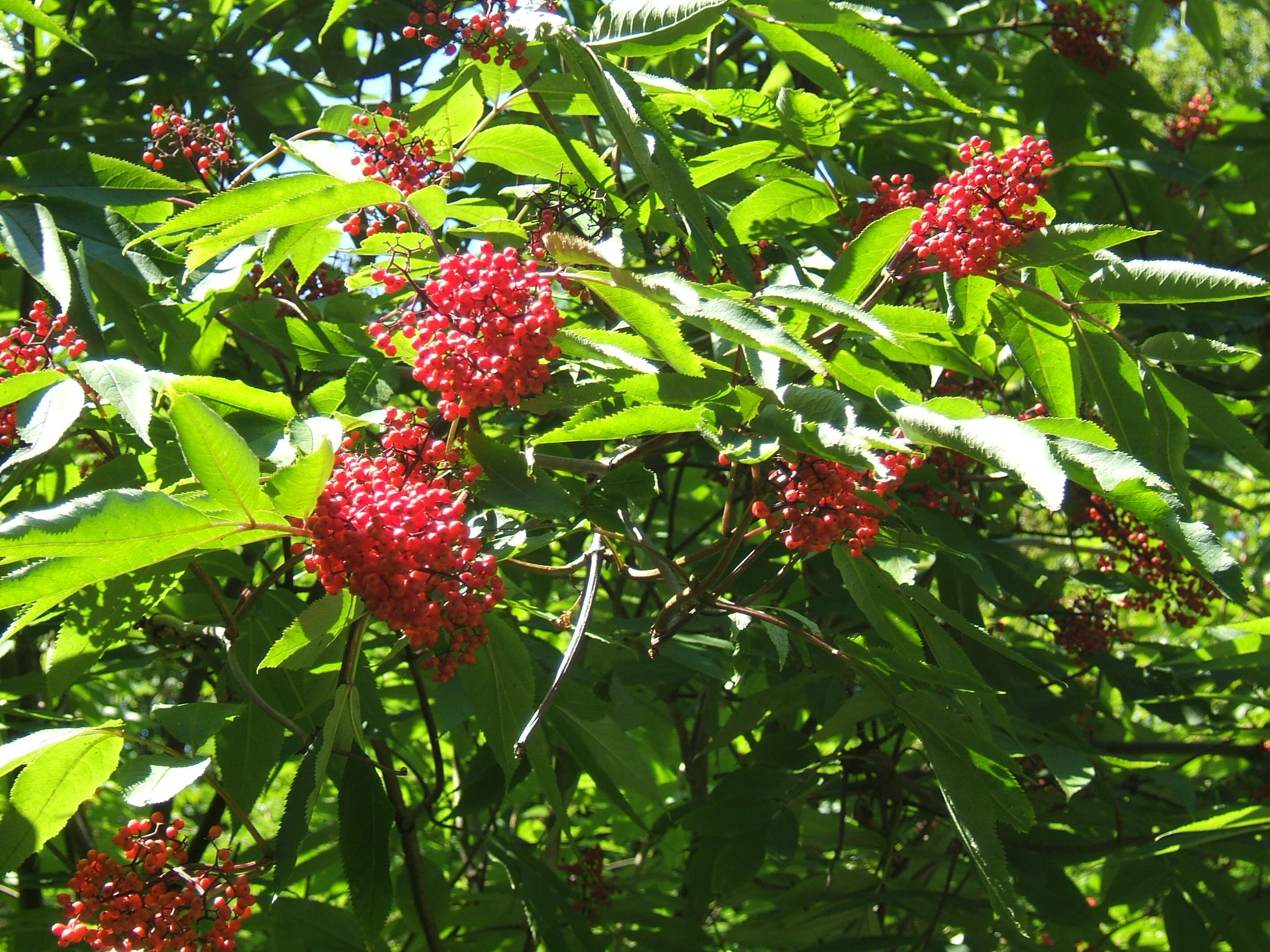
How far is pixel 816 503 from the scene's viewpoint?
5.69ft

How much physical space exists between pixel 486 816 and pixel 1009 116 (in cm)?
309

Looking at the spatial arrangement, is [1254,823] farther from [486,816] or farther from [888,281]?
[486,816]

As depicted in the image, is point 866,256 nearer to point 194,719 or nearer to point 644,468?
point 644,468

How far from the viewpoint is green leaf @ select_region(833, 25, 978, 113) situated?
208 cm

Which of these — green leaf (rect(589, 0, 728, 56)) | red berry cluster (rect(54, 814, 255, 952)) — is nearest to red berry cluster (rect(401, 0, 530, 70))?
green leaf (rect(589, 0, 728, 56))

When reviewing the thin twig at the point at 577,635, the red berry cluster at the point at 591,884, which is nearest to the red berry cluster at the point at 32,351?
the thin twig at the point at 577,635

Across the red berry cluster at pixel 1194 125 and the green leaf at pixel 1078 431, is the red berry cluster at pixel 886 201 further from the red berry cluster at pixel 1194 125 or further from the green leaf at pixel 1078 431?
the red berry cluster at pixel 1194 125

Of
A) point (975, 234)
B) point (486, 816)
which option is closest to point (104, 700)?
point (486, 816)

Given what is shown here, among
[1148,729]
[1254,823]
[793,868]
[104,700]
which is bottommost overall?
[1148,729]

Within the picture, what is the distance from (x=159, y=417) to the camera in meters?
2.16

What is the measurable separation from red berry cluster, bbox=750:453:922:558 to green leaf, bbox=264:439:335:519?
626 mm

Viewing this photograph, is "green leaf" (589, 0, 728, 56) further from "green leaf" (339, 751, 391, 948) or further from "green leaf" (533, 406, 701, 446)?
"green leaf" (339, 751, 391, 948)

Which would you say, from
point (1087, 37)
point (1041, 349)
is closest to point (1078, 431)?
point (1041, 349)

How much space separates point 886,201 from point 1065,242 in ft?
1.98
